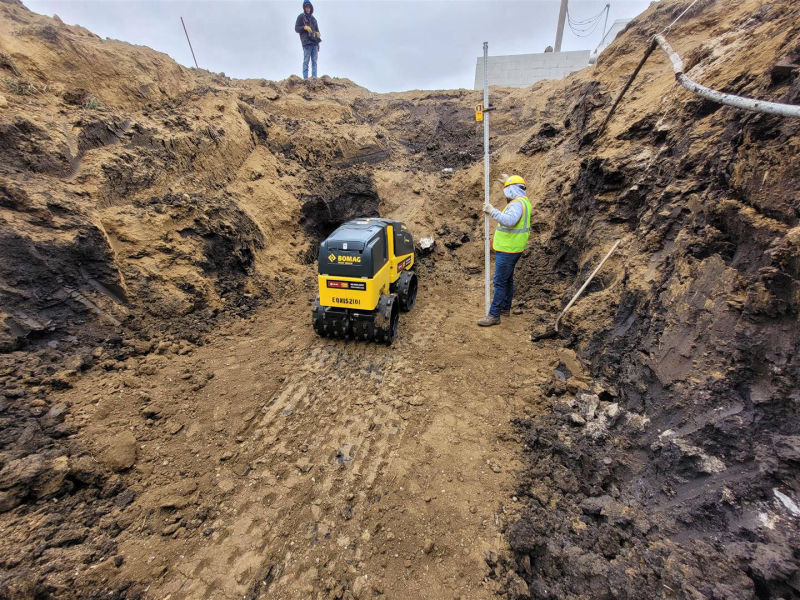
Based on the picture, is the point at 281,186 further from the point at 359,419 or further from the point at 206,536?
the point at 206,536

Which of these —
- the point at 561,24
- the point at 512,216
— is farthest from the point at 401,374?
the point at 561,24

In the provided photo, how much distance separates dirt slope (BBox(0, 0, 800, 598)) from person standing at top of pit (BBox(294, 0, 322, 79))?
6.00m

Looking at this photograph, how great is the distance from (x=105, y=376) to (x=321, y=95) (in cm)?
994

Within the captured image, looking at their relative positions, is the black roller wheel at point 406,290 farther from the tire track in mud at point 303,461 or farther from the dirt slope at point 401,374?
the tire track in mud at point 303,461

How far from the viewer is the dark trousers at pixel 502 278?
486 centimetres

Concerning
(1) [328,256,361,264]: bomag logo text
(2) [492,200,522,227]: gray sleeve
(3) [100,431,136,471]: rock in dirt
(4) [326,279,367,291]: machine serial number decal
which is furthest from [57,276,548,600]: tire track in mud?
(2) [492,200,522,227]: gray sleeve

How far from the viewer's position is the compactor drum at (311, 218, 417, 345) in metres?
4.17

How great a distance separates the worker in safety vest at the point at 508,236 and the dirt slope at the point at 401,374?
38 centimetres

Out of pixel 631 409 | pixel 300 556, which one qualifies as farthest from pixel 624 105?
pixel 300 556

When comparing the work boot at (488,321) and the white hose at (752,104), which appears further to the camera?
the work boot at (488,321)

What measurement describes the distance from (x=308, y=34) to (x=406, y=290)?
1020cm

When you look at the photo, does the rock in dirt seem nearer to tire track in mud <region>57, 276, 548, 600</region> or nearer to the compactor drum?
tire track in mud <region>57, 276, 548, 600</region>

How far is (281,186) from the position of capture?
22.8ft

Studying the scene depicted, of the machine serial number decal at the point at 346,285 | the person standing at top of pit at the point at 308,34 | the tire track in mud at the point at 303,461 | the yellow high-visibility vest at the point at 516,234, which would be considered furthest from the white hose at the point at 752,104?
the person standing at top of pit at the point at 308,34
